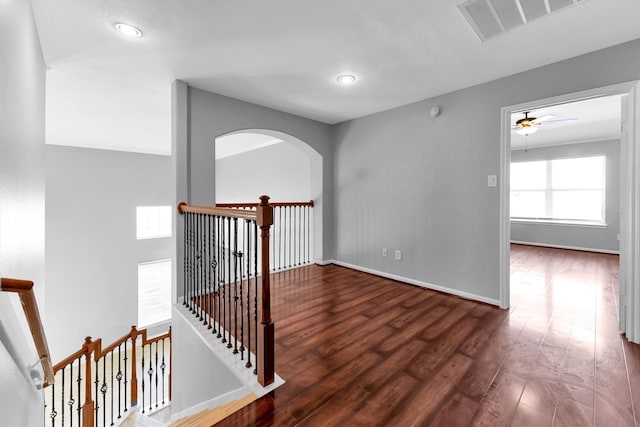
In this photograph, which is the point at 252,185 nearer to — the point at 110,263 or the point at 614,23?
the point at 110,263

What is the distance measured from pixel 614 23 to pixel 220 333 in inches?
149

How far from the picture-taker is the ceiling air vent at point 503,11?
175 centimetres

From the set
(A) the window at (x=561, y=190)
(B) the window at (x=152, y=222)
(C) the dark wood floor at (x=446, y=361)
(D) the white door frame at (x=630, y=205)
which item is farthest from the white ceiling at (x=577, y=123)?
(B) the window at (x=152, y=222)

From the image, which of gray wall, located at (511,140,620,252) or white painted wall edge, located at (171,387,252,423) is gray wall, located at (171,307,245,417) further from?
gray wall, located at (511,140,620,252)

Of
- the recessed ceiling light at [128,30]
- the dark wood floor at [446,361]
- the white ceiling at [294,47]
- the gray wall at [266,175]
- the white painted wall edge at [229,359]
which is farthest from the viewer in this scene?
the gray wall at [266,175]

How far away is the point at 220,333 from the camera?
2.28m

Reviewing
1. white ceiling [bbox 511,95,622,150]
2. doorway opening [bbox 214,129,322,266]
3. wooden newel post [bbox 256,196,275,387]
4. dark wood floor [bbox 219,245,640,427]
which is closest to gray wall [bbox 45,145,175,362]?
doorway opening [bbox 214,129,322,266]

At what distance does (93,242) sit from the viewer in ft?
19.3

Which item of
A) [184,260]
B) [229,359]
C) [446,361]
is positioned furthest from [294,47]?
[446,361]

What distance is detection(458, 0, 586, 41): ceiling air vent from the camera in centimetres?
175

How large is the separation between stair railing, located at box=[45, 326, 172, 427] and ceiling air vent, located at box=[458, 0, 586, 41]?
4.32 m

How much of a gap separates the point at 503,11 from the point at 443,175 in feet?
5.56

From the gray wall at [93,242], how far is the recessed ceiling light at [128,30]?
525 cm

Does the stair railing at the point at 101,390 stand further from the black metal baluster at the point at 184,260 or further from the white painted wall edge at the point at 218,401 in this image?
the white painted wall edge at the point at 218,401
